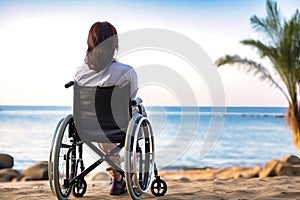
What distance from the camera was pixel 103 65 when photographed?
2488mm

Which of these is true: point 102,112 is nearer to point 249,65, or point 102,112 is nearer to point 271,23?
point 271,23

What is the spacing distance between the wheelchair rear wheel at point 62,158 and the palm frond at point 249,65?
391 centimetres

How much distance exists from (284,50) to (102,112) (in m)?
3.89

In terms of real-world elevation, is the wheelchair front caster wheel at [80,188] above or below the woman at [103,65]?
below

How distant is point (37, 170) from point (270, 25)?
2853 millimetres

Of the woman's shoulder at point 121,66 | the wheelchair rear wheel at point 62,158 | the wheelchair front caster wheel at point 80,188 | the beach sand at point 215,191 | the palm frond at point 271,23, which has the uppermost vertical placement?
the palm frond at point 271,23

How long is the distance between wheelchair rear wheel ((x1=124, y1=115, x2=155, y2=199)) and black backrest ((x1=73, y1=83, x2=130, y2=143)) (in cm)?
8

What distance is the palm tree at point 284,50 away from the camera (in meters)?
5.86

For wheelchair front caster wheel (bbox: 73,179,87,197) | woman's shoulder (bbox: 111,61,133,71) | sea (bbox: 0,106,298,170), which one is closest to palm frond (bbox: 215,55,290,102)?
sea (bbox: 0,106,298,170)

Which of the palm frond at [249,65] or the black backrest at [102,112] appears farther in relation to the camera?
the palm frond at [249,65]

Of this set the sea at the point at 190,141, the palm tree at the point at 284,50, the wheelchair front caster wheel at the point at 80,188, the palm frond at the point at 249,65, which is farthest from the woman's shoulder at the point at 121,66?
the palm frond at the point at 249,65

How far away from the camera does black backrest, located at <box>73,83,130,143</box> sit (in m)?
2.42

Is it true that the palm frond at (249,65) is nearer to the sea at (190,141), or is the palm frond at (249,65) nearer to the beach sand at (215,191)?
the sea at (190,141)

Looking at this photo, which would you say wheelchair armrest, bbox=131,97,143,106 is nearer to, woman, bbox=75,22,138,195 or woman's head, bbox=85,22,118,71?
woman, bbox=75,22,138,195
